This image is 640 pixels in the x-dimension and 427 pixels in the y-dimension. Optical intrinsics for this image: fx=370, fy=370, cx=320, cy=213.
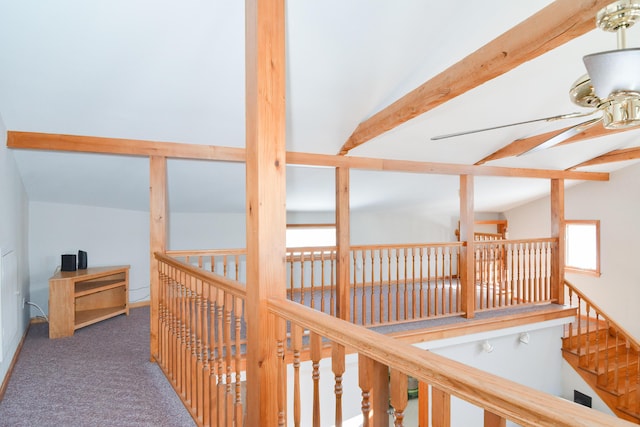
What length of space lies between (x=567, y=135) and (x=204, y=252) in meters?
3.06

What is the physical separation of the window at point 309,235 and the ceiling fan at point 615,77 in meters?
4.73

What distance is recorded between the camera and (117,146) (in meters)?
3.22

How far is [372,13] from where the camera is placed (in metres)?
2.37

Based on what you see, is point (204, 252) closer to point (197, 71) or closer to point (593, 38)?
point (197, 71)

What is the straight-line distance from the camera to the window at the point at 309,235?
21.1 ft

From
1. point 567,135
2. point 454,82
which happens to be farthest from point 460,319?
point 454,82

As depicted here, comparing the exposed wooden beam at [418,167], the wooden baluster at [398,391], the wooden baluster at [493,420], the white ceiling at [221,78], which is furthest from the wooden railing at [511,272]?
the wooden baluster at [493,420]

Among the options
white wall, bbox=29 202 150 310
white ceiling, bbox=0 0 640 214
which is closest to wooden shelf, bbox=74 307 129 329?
white wall, bbox=29 202 150 310

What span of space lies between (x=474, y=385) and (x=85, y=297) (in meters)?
5.25

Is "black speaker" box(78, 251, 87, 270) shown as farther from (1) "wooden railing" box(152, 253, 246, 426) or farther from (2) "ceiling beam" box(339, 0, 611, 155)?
(2) "ceiling beam" box(339, 0, 611, 155)

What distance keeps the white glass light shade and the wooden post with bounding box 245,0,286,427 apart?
128 centimetres

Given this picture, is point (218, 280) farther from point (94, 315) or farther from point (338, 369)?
point (94, 315)

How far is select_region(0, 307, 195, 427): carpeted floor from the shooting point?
2.27m

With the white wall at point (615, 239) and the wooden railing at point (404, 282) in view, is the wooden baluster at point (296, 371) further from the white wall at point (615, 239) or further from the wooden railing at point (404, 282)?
the white wall at point (615, 239)
